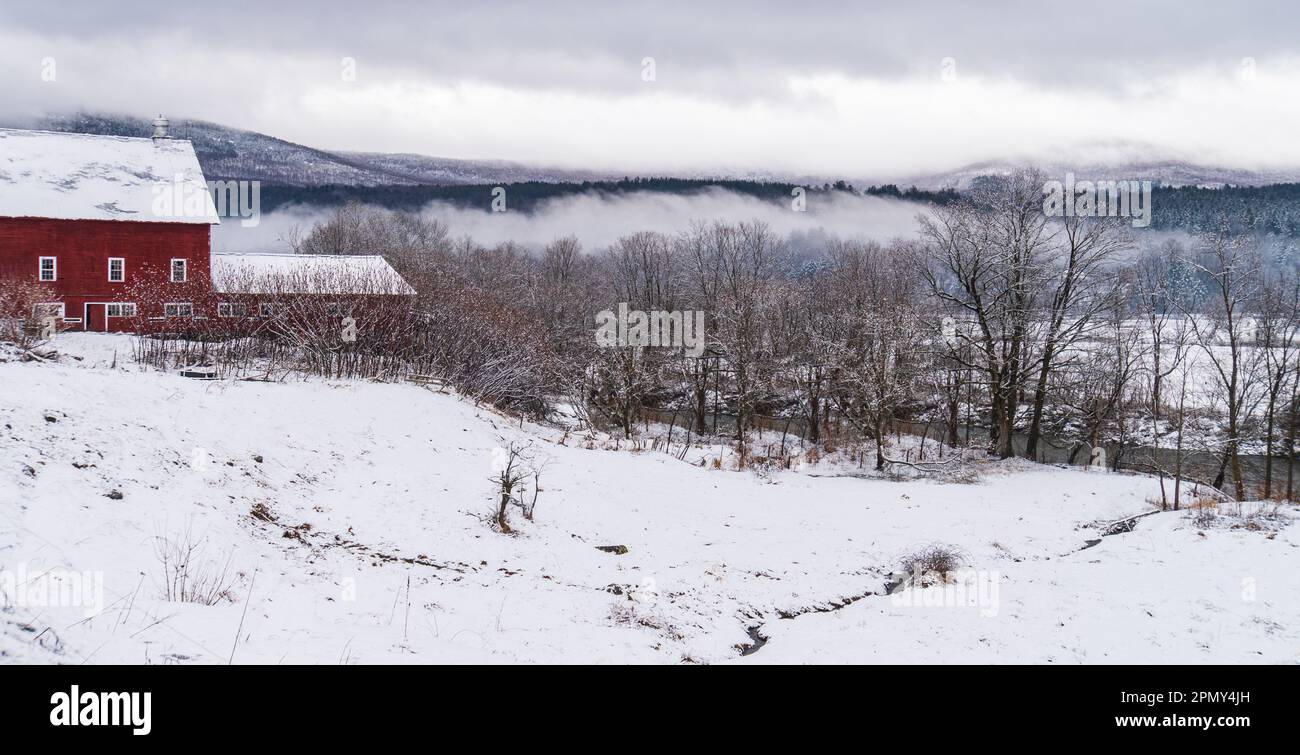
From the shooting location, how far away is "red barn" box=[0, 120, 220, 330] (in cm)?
3609

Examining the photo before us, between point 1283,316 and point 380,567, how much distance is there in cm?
3831

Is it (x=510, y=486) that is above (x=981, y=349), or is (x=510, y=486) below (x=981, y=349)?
below

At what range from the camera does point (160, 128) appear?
4312cm

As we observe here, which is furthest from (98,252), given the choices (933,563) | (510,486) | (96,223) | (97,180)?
(933,563)

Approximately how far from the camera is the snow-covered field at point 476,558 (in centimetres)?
785

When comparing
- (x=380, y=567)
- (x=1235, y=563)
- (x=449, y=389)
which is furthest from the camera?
(x=449, y=389)

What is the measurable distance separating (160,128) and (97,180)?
6151mm

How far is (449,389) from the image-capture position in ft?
86.9

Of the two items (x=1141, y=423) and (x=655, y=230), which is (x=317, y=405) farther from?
(x=655, y=230)

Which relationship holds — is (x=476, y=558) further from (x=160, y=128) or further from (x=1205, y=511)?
(x=160, y=128)
